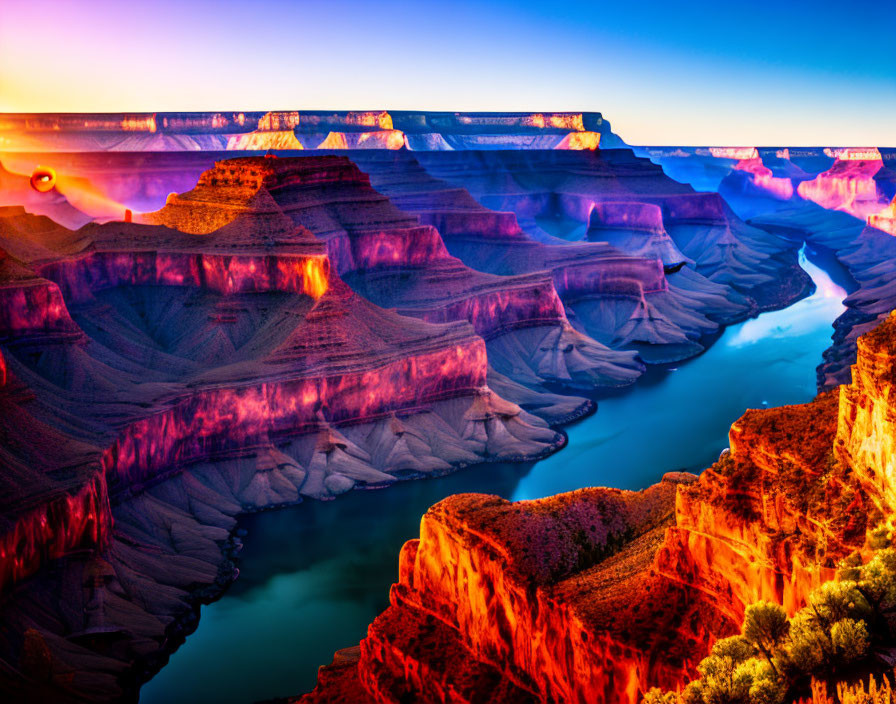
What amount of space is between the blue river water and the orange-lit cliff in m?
7.98

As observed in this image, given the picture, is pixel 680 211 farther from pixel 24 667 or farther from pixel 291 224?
pixel 24 667

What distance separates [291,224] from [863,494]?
6286cm

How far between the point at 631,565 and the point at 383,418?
39188 mm

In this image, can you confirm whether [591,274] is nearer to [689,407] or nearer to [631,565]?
[689,407]

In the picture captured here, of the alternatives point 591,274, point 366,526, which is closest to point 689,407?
point 366,526

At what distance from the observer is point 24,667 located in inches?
1423

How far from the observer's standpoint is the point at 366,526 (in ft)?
182

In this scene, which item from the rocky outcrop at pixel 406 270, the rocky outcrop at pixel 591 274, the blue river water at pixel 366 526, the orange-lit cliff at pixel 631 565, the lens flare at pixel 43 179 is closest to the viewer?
the orange-lit cliff at pixel 631 565

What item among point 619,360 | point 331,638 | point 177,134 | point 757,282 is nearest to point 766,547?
point 331,638

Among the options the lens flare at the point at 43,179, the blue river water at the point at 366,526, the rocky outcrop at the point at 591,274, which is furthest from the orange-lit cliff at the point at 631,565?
the lens flare at the point at 43,179

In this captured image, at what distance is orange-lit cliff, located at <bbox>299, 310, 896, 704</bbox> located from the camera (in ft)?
74.7

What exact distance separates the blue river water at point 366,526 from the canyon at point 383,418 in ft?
4.71

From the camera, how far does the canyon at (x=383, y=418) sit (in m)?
25.8

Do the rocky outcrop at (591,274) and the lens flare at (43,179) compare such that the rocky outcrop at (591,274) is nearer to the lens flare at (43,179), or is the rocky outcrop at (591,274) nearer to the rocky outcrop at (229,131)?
the lens flare at (43,179)
